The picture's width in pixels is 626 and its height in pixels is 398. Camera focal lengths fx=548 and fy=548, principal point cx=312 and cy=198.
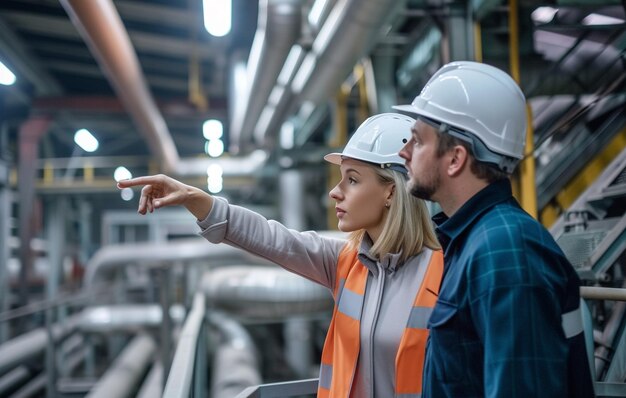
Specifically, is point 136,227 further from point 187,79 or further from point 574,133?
point 574,133

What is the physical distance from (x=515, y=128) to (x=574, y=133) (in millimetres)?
3306

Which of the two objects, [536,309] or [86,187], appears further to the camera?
[86,187]

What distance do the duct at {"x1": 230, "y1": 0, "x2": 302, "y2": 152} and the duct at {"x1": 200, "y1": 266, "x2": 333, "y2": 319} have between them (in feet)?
5.20

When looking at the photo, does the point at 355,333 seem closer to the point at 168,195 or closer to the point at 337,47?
the point at 168,195

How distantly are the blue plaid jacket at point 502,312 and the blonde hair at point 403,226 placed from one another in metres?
0.27

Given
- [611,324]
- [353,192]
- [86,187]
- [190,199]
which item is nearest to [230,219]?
[190,199]

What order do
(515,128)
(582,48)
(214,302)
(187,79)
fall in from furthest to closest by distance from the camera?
1. (187,79)
2. (214,302)
3. (582,48)
4. (515,128)

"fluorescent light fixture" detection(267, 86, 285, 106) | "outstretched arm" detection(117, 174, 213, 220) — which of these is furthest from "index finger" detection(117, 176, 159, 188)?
"fluorescent light fixture" detection(267, 86, 285, 106)

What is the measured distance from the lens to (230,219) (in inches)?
51.1

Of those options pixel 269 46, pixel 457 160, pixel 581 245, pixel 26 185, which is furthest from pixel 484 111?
pixel 26 185

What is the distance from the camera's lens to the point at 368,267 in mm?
1260

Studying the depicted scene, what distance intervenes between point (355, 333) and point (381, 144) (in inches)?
17.2

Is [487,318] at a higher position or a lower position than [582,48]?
lower

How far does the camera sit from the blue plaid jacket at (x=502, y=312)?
0.77m
